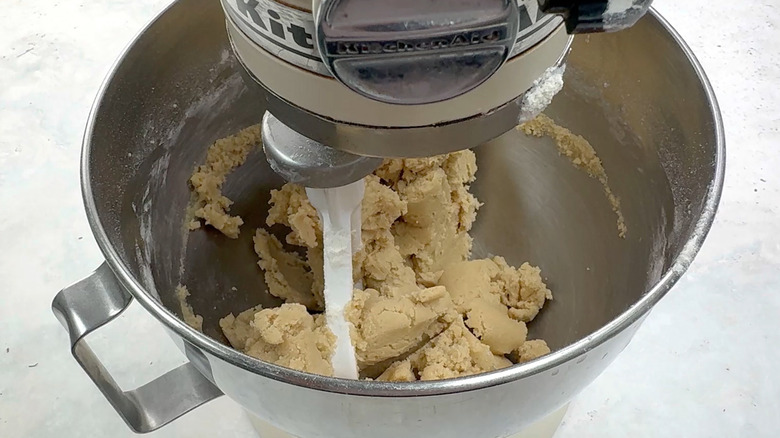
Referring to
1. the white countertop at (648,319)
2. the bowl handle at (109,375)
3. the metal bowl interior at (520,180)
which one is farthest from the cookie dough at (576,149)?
the bowl handle at (109,375)

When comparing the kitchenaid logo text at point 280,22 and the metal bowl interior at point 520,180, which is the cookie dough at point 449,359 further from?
the kitchenaid logo text at point 280,22

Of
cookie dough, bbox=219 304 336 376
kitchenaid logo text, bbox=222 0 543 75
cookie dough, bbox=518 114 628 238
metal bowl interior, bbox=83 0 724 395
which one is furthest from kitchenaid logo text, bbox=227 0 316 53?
cookie dough, bbox=518 114 628 238

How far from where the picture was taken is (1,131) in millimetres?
916

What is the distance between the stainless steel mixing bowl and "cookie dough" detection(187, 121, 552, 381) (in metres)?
0.03

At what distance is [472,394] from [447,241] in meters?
0.36

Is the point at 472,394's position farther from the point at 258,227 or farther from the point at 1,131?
the point at 1,131

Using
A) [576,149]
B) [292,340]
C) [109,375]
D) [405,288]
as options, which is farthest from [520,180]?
[109,375]

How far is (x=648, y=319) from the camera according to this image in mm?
768

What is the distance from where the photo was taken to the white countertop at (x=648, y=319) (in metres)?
0.72

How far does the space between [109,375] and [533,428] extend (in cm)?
37

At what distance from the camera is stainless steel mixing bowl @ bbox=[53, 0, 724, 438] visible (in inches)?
17.2

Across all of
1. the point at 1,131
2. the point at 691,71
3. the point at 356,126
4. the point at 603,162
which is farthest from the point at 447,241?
the point at 1,131

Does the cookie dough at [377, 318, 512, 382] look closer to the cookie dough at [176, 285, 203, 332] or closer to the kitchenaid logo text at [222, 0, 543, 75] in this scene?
the cookie dough at [176, 285, 203, 332]

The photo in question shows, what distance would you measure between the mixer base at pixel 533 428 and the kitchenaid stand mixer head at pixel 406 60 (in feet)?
1.23
